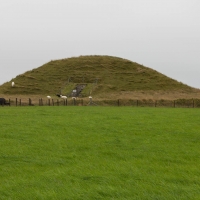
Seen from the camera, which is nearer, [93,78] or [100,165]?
[100,165]

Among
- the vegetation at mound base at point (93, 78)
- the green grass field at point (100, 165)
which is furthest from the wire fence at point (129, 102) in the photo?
the green grass field at point (100, 165)

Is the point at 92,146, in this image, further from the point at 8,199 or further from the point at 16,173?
the point at 8,199

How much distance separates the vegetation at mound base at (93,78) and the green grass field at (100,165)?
39.2m

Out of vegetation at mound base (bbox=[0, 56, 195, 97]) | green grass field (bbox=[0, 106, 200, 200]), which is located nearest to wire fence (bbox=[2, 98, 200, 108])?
vegetation at mound base (bbox=[0, 56, 195, 97])

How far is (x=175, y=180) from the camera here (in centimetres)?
699

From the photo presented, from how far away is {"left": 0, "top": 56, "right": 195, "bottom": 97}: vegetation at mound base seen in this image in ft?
182

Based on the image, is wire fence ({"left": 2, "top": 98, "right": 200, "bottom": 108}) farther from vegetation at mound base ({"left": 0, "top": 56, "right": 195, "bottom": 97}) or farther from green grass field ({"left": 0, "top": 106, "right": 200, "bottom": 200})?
green grass field ({"left": 0, "top": 106, "right": 200, "bottom": 200})

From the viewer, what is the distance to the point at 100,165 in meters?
8.34

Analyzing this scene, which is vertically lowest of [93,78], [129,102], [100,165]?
[100,165]

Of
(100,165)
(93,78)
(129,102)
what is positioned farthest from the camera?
(93,78)

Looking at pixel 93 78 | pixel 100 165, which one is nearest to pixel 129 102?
pixel 93 78

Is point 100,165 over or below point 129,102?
below

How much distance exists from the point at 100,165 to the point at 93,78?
173 ft

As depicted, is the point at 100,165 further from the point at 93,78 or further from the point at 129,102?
the point at 93,78
